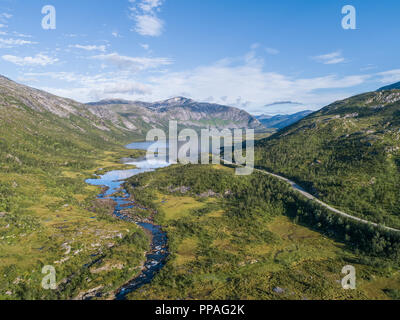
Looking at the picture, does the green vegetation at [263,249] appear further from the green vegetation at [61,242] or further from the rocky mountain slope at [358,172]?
the rocky mountain slope at [358,172]

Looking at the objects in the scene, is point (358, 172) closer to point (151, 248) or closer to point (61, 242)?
point (151, 248)

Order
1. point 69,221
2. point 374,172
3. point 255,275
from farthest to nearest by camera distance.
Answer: point 374,172, point 69,221, point 255,275

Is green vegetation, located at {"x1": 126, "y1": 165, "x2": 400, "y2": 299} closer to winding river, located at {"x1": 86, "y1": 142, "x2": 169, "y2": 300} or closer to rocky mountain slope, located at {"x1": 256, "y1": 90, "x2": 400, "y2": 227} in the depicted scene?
winding river, located at {"x1": 86, "y1": 142, "x2": 169, "y2": 300}

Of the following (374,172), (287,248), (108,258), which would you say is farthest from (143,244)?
(374,172)

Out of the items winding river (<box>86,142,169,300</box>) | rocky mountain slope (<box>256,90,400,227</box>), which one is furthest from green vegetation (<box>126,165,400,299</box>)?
rocky mountain slope (<box>256,90,400,227</box>)

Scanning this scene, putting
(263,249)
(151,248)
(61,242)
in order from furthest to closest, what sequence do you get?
(151,248) < (263,249) < (61,242)

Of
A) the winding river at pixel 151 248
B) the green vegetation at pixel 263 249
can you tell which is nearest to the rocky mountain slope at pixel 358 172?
the green vegetation at pixel 263 249

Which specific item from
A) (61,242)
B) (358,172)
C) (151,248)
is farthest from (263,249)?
(358,172)

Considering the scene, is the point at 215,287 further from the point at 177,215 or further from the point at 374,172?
the point at 374,172
